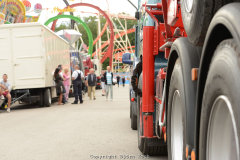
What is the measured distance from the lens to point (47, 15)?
39.0 m

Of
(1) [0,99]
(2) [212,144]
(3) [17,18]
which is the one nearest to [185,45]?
(2) [212,144]

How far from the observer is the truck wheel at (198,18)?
2025 millimetres

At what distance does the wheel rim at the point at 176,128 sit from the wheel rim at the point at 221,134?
81cm

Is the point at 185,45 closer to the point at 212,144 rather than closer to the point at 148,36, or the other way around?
the point at 212,144

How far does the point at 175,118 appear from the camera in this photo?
283 cm

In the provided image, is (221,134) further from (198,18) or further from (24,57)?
(24,57)

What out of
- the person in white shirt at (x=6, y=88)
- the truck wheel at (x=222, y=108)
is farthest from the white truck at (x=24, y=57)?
the truck wheel at (x=222, y=108)

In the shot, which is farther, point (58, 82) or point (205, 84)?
point (58, 82)

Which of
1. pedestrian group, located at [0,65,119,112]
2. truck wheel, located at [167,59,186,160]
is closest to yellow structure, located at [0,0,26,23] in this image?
pedestrian group, located at [0,65,119,112]

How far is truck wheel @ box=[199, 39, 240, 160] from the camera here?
5.03 ft

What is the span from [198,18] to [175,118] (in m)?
0.99

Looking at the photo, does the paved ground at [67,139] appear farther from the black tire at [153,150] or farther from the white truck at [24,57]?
the white truck at [24,57]

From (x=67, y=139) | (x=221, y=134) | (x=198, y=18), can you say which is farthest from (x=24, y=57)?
(x=221, y=134)

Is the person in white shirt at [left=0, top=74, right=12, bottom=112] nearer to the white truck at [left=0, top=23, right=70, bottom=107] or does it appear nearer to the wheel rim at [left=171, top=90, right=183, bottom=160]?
the white truck at [left=0, top=23, right=70, bottom=107]
